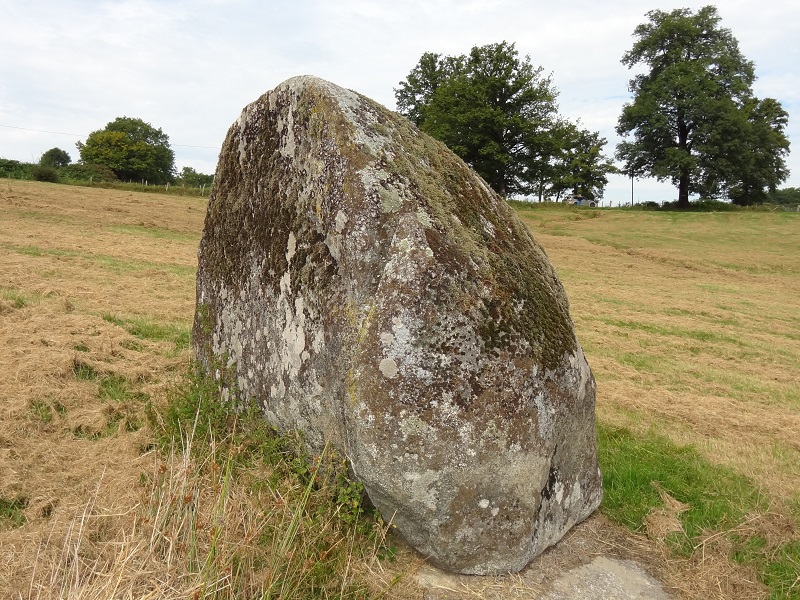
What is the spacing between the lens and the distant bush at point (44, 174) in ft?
126

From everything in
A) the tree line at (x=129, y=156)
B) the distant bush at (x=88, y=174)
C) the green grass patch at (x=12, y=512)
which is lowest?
the green grass patch at (x=12, y=512)

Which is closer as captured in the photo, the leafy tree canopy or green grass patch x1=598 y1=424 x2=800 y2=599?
green grass patch x1=598 y1=424 x2=800 y2=599

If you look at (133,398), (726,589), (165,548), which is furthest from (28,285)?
(726,589)

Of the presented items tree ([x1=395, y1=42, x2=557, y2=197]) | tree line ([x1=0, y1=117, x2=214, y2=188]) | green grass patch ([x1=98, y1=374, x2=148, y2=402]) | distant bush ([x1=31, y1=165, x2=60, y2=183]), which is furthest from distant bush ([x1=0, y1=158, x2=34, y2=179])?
green grass patch ([x1=98, y1=374, x2=148, y2=402])

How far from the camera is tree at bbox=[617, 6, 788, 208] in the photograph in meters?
48.2

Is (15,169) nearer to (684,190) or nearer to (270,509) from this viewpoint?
(270,509)

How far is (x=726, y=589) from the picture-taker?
383cm

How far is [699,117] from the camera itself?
49.5m

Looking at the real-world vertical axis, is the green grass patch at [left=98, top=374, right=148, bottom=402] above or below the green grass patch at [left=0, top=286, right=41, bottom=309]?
below

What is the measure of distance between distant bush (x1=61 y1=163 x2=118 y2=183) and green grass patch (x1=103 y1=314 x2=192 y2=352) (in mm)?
40237

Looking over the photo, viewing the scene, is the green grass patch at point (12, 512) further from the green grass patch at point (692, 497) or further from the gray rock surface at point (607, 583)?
the green grass patch at point (692, 497)

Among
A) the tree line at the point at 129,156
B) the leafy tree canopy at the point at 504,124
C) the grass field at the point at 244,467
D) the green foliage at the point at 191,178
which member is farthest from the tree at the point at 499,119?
the green foliage at the point at 191,178

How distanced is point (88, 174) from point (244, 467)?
5104 cm

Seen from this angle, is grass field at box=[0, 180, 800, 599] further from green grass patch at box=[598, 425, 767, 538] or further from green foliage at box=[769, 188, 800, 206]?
green foliage at box=[769, 188, 800, 206]
